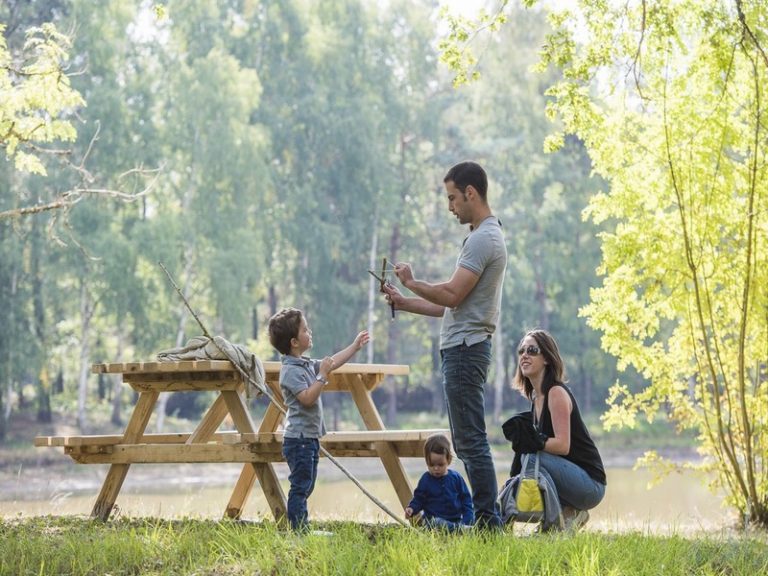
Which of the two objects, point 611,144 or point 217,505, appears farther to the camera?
point 611,144

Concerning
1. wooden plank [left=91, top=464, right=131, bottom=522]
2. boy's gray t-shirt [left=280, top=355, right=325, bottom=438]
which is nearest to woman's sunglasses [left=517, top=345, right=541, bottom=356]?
boy's gray t-shirt [left=280, top=355, right=325, bottom=438]

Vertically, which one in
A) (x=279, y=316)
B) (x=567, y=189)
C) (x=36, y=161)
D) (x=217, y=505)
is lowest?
(x=217, y=505)

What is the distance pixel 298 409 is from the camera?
5961mm

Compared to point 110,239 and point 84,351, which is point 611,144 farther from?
point 84,351

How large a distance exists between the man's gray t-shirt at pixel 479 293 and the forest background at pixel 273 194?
20.6m

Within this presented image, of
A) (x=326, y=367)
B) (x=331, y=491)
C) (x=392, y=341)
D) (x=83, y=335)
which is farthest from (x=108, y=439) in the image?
(x=392, y=341)

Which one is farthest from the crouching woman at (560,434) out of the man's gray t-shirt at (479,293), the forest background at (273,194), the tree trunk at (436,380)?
the tree trunk at (436,380)

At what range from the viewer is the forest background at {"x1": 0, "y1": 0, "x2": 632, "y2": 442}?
27.6m

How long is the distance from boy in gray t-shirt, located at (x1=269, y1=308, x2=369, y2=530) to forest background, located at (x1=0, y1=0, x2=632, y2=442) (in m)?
20.0

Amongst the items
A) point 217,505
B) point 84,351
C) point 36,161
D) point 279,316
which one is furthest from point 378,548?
point 84,351

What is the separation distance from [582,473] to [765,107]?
473cm

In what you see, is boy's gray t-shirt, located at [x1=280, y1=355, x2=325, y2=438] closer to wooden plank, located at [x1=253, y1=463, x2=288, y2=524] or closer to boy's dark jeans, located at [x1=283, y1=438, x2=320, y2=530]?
boy's dark jeans, located at [x1=283, y1=438, x2=320, y2=530]

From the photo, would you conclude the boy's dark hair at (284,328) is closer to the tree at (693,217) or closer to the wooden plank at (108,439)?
the wooden plank at (108,439)

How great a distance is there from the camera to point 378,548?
4926mm
